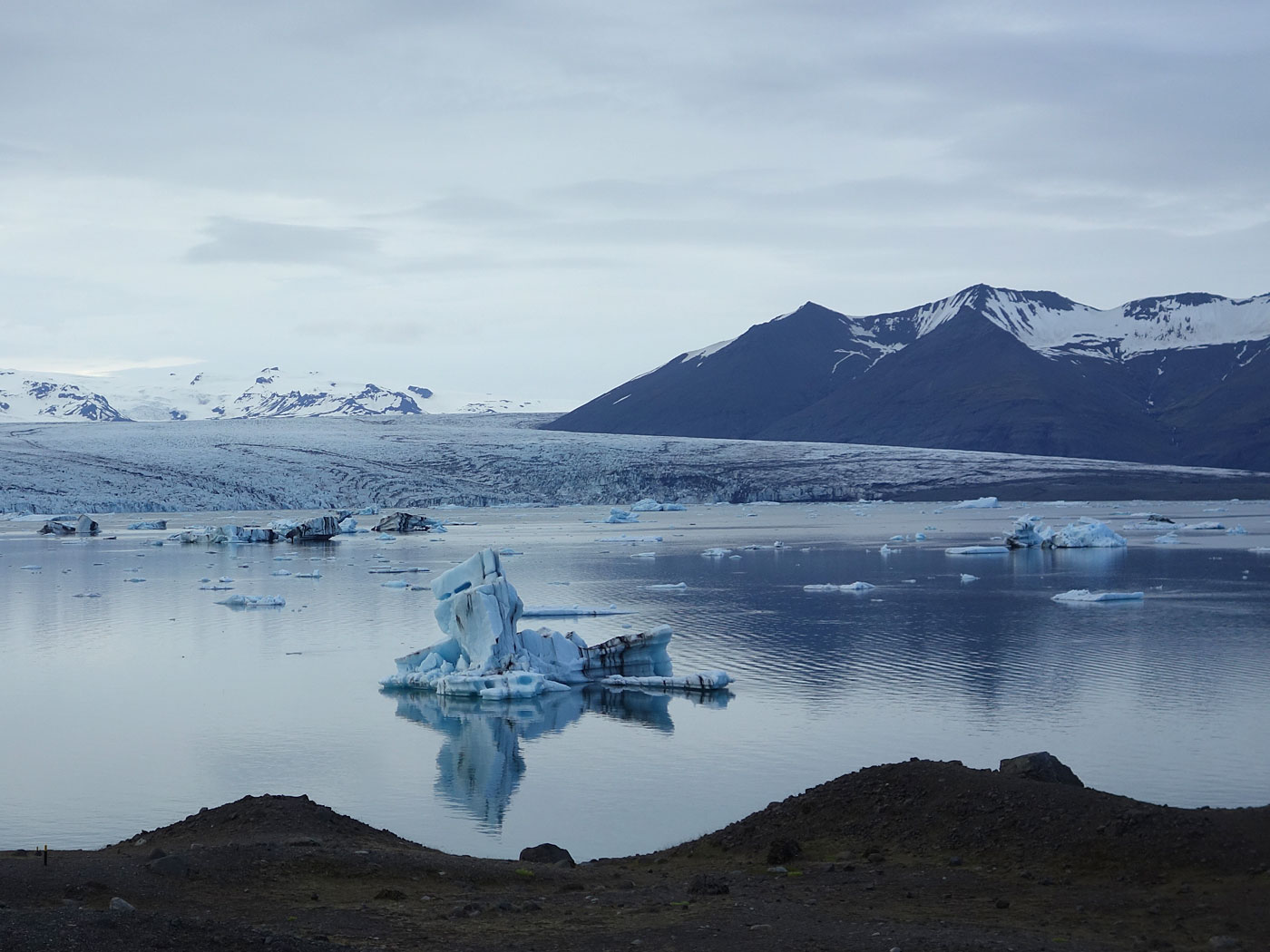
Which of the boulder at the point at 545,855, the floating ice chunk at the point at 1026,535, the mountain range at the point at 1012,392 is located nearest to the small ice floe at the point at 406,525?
the floating ice chunk at the point at 1026,535

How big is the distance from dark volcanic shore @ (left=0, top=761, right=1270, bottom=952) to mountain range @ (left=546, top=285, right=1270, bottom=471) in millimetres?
133554

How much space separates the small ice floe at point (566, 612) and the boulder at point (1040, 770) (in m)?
15.1

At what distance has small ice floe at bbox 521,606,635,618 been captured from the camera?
24.1 metres

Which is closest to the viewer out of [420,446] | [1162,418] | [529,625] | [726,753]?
[726,753]

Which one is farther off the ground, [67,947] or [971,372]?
[971,372]

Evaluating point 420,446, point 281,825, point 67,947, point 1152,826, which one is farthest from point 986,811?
point 420,446

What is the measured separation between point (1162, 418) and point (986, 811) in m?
158

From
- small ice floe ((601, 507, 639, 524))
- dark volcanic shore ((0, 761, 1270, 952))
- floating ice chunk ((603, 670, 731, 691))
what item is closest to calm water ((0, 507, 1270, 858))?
floating ice chunk ((603, 670, 731, 691))

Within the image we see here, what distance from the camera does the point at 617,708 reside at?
1634cm

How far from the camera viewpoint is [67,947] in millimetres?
5465

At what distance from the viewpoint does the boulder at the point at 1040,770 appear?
30.5ft

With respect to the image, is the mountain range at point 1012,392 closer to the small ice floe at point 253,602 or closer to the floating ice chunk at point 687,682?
the small ice floe at point 253,602

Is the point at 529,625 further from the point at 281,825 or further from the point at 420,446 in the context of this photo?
the point at 420,446

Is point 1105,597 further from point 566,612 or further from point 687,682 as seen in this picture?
point 687,682
